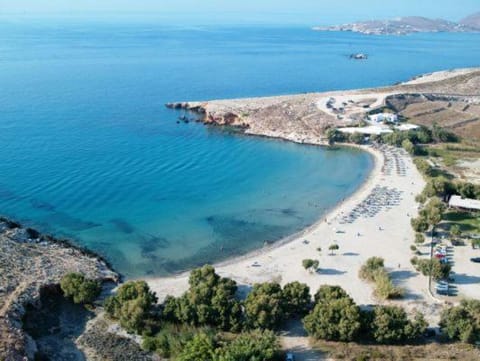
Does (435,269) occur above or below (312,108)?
below

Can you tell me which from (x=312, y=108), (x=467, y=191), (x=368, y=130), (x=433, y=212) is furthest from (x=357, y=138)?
(x=433, y=212)

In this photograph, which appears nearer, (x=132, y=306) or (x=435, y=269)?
(x=132, y=306)

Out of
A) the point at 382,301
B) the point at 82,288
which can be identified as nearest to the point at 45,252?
the point at 82,288

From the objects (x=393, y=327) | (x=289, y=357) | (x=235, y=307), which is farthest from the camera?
(x=235, y=307)

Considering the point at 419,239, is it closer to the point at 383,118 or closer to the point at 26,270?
the point at 26,270

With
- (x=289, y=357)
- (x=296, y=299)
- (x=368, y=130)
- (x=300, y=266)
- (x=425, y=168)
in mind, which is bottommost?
(x=289, y=357)

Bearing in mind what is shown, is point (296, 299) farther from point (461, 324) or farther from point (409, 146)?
point (409, 146)

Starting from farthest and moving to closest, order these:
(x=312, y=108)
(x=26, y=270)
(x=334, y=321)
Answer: (x=312, y=108), (x=26, y=270), (x=334, y=321)

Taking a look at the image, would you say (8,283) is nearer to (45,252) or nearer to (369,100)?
(45,252)

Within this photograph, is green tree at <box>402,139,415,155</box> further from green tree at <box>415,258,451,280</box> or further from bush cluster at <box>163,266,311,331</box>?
bush cluster at <box>163,266,311,331</box>
